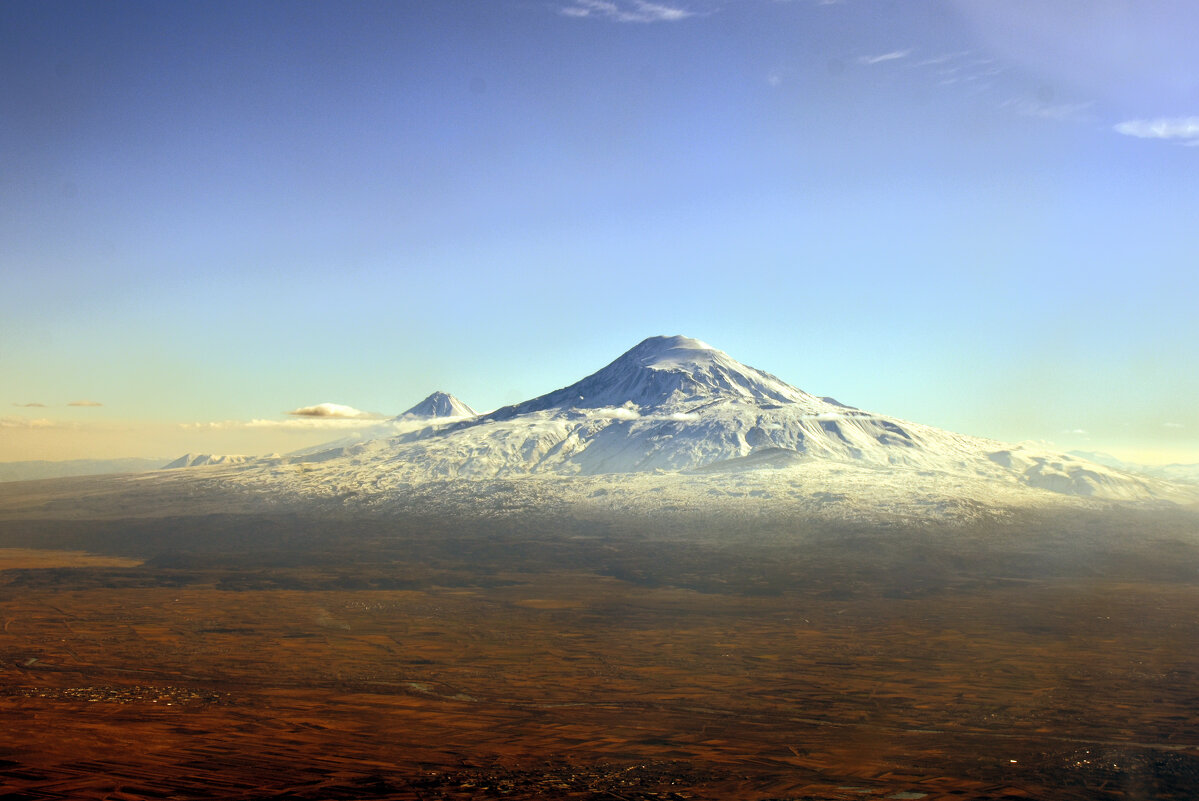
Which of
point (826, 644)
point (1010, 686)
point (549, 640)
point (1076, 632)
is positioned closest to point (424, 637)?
point (549, 640)

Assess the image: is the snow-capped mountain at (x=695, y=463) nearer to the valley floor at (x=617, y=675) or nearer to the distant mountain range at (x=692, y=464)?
the distant mountain range at (x=692, y=464)

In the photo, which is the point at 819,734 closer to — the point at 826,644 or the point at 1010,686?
the point at 1010,686

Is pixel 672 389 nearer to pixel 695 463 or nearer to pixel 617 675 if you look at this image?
pixel 695 463

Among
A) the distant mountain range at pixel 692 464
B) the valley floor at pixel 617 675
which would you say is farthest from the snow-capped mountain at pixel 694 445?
the valley floor at pixel 617 675

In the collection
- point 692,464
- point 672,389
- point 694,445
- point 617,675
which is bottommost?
point 617,675

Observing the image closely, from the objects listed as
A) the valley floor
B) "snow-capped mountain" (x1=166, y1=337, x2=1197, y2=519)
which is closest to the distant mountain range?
"snow-capped mountain" (x1=166, y1=337, x2=1197, y2=519)

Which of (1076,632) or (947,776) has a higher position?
(947,776)

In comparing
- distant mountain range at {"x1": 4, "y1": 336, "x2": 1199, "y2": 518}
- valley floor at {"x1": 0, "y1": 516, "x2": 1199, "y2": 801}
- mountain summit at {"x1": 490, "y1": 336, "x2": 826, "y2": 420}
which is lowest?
valley floor at {"x1": 0, "y1": 516, "x2": 1199, "y2": 801}

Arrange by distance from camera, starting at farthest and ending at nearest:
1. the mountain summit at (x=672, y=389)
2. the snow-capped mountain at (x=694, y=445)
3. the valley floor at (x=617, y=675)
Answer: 1. the mountain summit at (x=672, y=389)
2. the snow-capped mountain at (x=694, y=445)
3. the valley floor at (x=617, y=675)

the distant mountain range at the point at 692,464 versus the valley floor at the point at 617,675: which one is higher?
the distant mountain range at the point at 692,464

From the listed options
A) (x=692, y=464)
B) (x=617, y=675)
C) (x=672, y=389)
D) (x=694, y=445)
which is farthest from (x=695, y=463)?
(x=617, y=675)

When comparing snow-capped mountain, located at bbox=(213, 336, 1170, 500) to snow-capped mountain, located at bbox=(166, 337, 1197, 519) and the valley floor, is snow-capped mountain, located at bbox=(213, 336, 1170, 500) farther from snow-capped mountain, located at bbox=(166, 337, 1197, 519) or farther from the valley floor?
the valley floor
